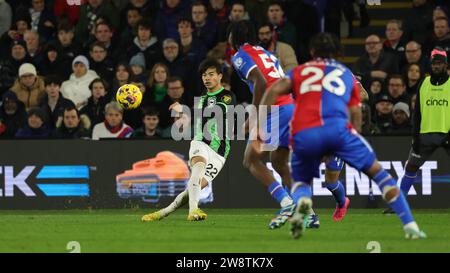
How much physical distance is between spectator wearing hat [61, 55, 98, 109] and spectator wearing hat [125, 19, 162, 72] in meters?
0.86

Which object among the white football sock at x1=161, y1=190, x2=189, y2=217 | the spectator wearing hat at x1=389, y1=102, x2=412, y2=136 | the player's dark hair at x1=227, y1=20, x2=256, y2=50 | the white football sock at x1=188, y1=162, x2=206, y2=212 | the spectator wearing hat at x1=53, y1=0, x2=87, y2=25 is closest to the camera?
the player's dark hair at x1=227, y1=20, x2=256, y2=50

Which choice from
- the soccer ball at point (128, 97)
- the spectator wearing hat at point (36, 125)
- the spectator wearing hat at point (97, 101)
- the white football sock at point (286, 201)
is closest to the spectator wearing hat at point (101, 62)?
the spectator wearing hat at point (97, 101)

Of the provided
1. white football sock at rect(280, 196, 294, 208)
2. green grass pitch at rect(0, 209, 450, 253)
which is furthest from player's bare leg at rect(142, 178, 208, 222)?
white football sock at rect(280, 196, 294, 208)

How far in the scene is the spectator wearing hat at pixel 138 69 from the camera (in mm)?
20422

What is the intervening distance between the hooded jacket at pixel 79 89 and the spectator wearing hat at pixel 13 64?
1276 mm

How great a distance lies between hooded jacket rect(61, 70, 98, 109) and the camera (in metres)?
20.7

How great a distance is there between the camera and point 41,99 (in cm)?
2069

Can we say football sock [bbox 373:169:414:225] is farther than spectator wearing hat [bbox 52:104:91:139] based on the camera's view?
No

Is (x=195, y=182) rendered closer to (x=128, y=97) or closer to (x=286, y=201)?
(x=286, y=201)

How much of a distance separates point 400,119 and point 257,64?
19.4 feet

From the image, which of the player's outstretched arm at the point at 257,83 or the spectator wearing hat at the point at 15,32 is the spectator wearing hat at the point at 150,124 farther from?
the player's outstretched arm at the point at 257,83

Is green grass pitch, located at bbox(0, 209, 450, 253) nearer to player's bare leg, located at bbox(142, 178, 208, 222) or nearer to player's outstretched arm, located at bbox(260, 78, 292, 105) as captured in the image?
player's bare leg, located at bbox(142, 178, 208, 222)
